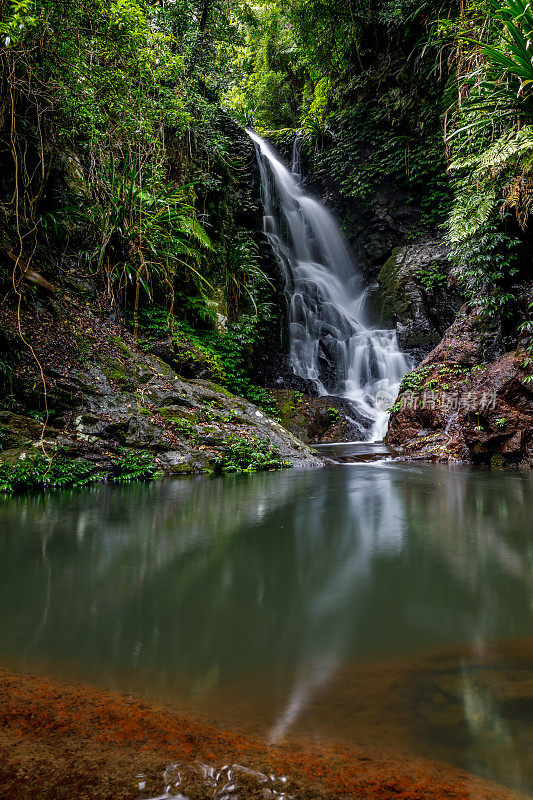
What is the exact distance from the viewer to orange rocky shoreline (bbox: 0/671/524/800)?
0.58 metres

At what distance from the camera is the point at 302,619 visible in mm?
1208

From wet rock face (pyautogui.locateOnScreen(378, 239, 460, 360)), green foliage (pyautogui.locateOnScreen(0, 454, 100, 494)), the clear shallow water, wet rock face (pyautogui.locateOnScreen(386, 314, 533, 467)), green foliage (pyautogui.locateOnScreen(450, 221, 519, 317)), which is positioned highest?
wet rock face (pyautogui.locateOnScreen(378, 239, 460, 360))

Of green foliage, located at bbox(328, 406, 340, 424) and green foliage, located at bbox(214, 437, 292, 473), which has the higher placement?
green foliage, located at bbox(328, 406, 340, 424)

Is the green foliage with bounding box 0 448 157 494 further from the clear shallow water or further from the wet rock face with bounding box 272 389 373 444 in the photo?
the wet rock face with bounding box 272 389 373 444

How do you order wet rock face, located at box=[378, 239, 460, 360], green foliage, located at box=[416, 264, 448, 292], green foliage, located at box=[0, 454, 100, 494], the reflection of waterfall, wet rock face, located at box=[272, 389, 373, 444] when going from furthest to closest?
green foliage, located at box=[416, 264, 448, 292], wet rock face, located at box=[378, 239, 460, 360], wet rock face, located at box=[272, 389, 373, 444], green foliage, located at box=[0, 454, 100, 494], the reflection of waterfall

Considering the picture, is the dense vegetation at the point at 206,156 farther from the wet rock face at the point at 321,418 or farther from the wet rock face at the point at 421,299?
the wet rock face at the point at 421,299

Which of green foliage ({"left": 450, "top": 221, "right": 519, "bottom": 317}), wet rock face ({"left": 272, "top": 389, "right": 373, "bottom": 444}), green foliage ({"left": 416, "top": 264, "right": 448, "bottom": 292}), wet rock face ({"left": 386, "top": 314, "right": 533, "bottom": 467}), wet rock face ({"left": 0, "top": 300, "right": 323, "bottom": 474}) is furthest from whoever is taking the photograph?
green foliage ({"left": 416, "top": 264, "right": 448, "bottom": 292})

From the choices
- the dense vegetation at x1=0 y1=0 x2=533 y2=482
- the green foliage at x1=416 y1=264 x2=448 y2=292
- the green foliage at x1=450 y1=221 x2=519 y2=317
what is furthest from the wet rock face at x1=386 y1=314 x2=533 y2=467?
the green foliage at x1=416 y1=264 x2=448 y2=292

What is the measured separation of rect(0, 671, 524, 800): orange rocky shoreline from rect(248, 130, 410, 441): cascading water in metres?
9.17

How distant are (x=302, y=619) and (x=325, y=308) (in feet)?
39.8

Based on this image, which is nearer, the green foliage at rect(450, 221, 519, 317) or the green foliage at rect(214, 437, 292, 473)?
the green foliage at rect(214, 437, 292, 473)

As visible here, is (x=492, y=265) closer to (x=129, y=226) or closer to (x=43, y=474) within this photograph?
(x=129, y=226)

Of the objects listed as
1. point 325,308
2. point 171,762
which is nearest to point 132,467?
point 171,762

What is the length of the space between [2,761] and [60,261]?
268 inches
